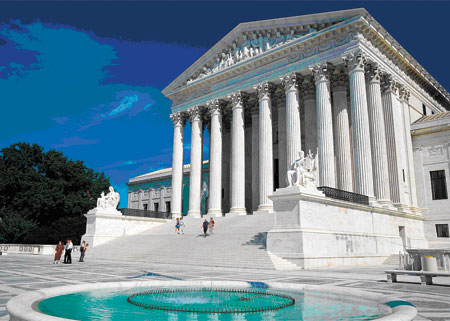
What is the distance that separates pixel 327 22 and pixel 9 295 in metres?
29.7

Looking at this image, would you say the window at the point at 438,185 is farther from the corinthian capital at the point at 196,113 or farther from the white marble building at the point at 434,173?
the corinthian capital at the point at 196,113

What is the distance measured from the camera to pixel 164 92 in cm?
4612

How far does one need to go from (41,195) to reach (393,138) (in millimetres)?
37028

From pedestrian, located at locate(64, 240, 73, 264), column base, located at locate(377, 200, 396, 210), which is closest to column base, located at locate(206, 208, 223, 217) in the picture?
column base, located at locate(377, 200, 396, 210)

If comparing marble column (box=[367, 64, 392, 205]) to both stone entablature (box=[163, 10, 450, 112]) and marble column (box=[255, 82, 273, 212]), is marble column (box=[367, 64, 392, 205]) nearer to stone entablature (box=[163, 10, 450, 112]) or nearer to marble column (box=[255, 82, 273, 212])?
stone entablature (box=[163, 10, 450, 112])

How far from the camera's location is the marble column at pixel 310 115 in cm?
3738

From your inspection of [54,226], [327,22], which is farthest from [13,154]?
[327,22]

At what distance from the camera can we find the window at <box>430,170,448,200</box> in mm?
33656

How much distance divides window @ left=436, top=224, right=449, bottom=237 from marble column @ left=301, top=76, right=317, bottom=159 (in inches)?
477

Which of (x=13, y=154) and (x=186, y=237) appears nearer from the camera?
(x=186, y=237)

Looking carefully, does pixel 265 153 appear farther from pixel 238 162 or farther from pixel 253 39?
pixel 253 39

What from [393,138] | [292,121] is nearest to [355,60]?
[292,121]

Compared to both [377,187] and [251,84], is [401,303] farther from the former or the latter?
[251,84]

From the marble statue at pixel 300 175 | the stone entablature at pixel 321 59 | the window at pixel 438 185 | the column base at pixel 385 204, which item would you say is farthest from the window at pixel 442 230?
the marble statue at pixel 300 175
